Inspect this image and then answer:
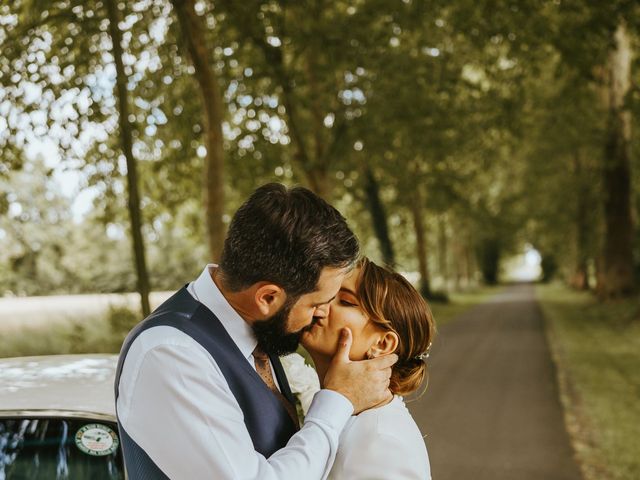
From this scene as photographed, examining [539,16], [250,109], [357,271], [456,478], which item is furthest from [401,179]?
[357,271]

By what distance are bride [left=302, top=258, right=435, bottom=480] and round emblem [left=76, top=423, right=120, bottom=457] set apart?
713 mm

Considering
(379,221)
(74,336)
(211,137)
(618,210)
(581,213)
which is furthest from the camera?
(581,213)

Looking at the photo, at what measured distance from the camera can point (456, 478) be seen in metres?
6.36

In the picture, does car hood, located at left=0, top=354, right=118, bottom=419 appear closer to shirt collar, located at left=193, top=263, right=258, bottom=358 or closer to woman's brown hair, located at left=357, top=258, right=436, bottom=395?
shirt collar, located at left=193, top=263, right=258, bottom=358

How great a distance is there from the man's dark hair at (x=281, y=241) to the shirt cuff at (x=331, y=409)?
0.32 meters

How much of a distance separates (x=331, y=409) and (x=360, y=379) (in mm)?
229

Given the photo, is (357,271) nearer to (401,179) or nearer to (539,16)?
(539,16)

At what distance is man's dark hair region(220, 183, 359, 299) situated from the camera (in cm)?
191

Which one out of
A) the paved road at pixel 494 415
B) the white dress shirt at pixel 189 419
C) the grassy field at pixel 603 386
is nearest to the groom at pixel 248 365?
the white dress shirt at pixel 189 419

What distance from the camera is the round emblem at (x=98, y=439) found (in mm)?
2168

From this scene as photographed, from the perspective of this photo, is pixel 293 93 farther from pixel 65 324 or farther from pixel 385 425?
pixel 385 425

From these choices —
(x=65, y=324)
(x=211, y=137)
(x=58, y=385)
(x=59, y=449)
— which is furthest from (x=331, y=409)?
(x=65, y=324)

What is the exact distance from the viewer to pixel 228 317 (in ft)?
6.40

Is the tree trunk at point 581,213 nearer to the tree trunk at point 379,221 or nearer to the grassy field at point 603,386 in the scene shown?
the grassy field at point 603,386
